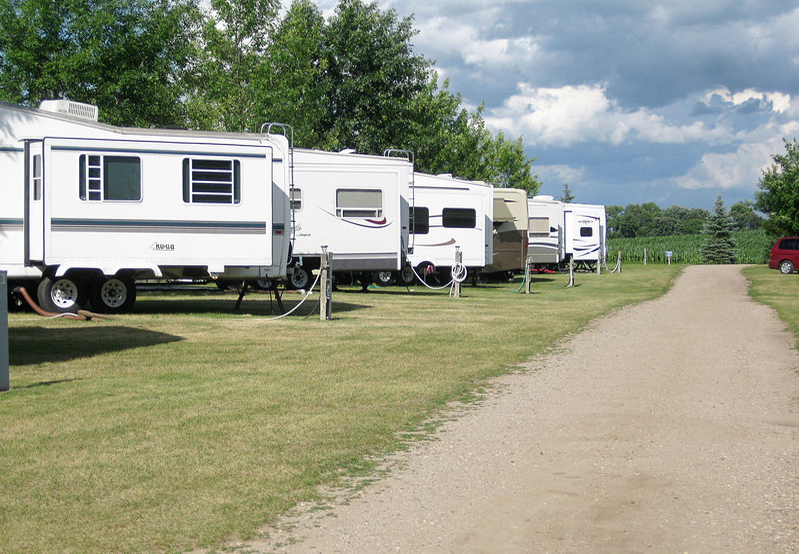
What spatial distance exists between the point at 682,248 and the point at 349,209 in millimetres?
56317

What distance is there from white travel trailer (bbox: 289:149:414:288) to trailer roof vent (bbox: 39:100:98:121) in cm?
627

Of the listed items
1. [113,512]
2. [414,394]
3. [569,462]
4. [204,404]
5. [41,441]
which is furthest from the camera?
[414,394]

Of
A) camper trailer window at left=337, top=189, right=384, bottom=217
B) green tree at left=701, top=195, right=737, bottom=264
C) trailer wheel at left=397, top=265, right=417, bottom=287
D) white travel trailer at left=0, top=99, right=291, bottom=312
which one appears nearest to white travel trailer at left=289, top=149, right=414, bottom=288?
camper trailer window at left=337, top=189, right=384, bottom=217

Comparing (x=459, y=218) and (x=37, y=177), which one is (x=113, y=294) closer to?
(x=37, y=177)

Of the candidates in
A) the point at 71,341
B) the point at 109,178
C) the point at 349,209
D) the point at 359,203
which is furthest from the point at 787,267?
the point at 71,341

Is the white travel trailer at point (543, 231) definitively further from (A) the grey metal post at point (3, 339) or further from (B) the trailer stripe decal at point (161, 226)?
(A) the grey metal post at point (3, 339)

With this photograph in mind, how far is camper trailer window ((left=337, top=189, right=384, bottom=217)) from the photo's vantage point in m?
22.2

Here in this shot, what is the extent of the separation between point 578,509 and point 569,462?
1.04 m

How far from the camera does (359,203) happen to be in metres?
22.3

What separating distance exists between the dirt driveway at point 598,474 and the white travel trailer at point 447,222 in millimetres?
16049

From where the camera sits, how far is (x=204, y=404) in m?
7.84

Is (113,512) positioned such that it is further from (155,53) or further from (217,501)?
(155,53)

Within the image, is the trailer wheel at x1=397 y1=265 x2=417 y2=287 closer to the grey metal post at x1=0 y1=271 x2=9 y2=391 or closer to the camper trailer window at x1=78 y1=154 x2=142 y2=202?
the camper trailer window at x1=78 y1=154 x2=142 y2=202

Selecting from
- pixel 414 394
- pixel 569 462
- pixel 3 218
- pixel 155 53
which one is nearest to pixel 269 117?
pixel 155 53
